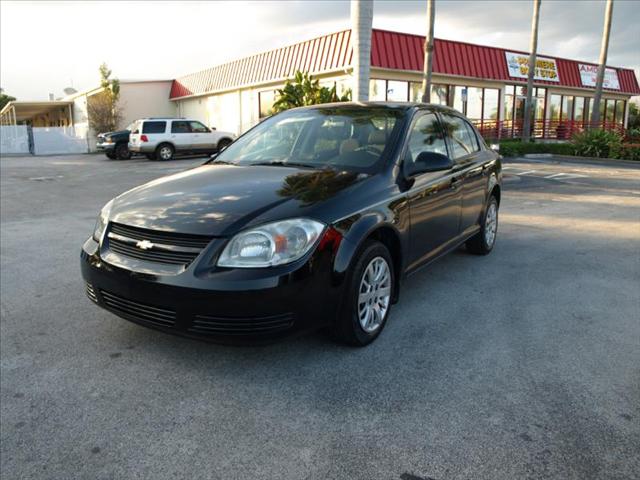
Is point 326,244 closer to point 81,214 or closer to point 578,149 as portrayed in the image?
point 81,214

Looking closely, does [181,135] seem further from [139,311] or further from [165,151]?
[139,311]

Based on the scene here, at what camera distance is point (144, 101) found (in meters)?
36.4

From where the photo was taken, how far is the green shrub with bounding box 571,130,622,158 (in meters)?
20.0

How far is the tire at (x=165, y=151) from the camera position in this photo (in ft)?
75.6

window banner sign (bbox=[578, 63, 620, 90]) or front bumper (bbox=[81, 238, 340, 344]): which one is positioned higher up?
window banner sign (bbox=[578, 63, 620, 90])

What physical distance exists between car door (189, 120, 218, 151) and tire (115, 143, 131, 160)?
345cm

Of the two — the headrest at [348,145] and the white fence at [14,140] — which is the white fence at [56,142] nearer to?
the white fence at [14,140]

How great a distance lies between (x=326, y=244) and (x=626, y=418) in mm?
1828

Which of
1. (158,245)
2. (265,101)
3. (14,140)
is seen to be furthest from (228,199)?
(14,140)

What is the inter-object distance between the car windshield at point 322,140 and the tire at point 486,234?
2008mm

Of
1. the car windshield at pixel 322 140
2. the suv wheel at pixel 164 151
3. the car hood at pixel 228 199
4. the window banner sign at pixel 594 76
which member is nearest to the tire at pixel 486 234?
the car windshield at pixel 322 140

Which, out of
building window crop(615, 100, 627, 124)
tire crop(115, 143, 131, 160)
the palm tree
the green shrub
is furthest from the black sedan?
building window crop(615, 100, 627, 124)

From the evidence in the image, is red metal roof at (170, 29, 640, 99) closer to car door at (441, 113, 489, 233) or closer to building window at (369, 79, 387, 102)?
building window at (369, 79, 387, 102)

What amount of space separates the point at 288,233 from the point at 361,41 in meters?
9.47
